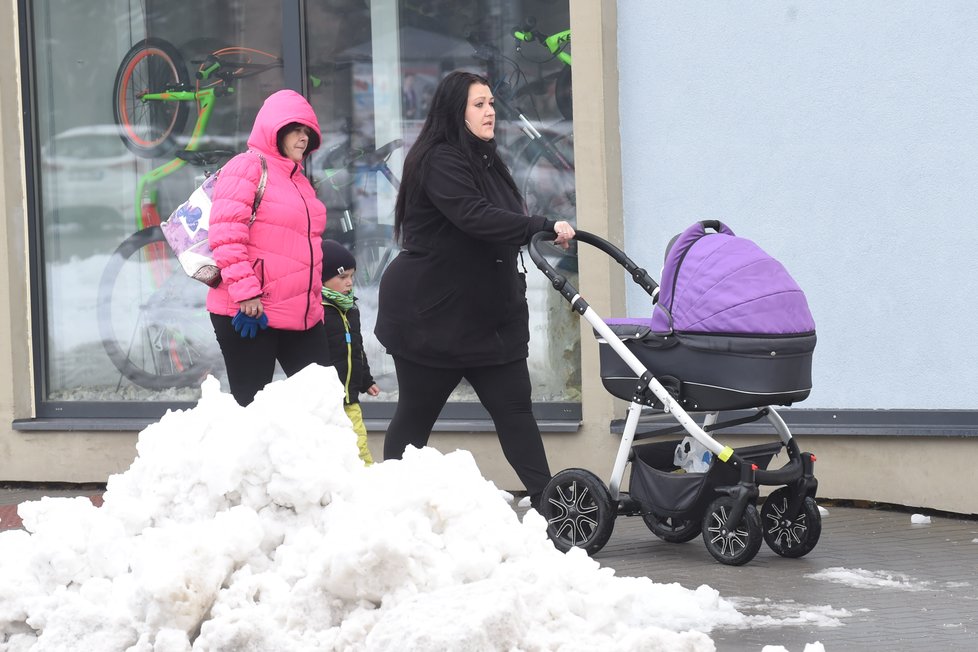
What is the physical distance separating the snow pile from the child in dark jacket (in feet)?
8.08

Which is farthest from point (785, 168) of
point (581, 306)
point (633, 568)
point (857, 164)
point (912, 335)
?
point (633, 568)

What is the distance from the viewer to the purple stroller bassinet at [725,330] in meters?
6.04

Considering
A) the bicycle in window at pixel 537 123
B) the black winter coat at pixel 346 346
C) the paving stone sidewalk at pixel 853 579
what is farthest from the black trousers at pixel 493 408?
the bicycle in window at pixel 537 123

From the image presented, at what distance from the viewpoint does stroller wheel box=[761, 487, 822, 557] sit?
6.29 meters

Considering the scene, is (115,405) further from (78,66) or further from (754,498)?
(754,498)

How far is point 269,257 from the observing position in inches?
274

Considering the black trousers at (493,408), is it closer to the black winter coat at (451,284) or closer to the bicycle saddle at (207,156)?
the black winter coat at (451,284)

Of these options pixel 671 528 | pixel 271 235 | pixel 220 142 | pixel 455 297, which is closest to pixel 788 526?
pixel 671 528

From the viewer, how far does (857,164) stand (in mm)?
7848

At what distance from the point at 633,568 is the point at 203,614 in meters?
2.32

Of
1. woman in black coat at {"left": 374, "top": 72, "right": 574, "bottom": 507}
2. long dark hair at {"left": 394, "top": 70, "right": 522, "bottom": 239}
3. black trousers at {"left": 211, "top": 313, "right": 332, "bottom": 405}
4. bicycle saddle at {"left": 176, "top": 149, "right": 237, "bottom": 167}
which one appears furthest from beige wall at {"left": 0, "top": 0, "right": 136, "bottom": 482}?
long dark hair at {"left": 394, "top": 70, "right": 522, "bottom": 239}

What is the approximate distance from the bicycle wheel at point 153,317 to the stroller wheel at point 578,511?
158 inches

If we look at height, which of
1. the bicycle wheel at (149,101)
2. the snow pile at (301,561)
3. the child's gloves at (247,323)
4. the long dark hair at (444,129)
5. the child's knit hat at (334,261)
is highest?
the bicycle wheel at (149,101)

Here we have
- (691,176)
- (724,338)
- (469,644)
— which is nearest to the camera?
(469,644)
